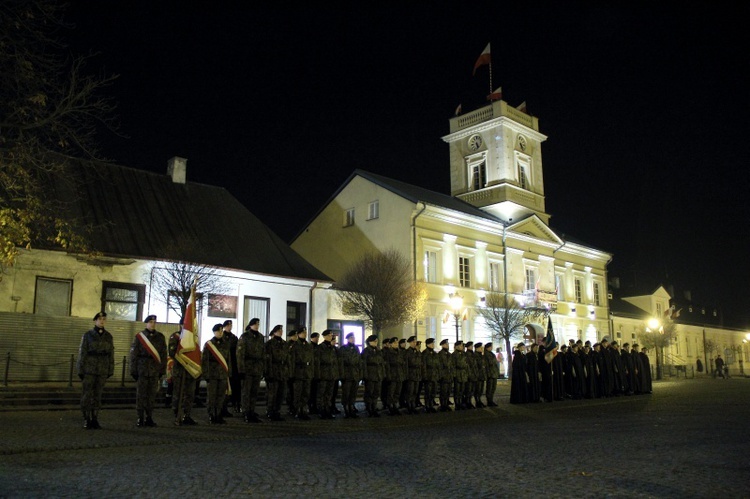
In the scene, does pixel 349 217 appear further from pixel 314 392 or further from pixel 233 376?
pixel 314 392

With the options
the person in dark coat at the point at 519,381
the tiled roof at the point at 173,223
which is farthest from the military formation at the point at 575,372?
the tiled roof at the point at 173,223

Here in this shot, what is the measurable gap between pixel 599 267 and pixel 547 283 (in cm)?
968

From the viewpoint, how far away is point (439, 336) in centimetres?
3553

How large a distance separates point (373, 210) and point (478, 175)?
11328 mm

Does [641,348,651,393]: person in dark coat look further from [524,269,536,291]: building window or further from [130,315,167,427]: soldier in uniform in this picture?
[130,315,167,427]: soldier in uniform

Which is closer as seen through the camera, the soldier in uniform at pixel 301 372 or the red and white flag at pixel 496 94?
the soldier in uniform at pixel 301 372

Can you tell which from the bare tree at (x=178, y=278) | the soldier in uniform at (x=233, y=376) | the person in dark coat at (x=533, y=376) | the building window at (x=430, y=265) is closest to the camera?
the soldier in uniform at (x=233, y=376)

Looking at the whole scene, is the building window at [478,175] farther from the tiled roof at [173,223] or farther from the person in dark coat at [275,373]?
the person in dark coat at [275,373]

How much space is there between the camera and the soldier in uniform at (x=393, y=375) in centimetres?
1670

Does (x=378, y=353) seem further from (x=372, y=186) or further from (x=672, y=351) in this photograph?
(x=672, y=351)

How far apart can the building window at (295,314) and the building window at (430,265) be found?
925 cm

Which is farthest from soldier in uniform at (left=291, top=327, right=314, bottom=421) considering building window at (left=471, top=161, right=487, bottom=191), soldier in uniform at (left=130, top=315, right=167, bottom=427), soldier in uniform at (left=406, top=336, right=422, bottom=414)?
building window at (left=471, top=161, right=487, bottom=191)

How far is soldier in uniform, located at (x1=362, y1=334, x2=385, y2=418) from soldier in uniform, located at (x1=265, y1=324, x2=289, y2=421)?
241 centimetres

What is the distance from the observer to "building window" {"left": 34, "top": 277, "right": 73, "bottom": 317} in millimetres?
22109
